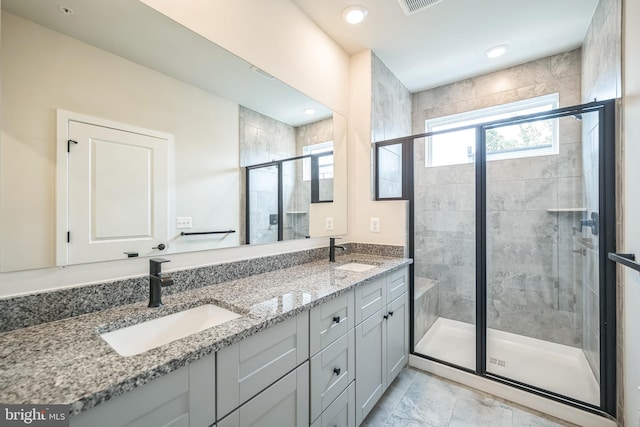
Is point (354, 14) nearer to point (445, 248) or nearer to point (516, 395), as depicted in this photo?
point (445, 248)

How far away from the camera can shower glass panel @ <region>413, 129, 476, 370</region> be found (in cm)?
242

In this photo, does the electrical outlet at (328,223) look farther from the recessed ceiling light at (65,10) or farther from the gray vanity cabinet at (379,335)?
the recessed ceiling light at (65,10)

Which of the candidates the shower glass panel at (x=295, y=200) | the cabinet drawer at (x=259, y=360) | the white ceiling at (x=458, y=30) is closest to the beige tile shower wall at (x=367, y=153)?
the white ceiling at (x=458, y=30)

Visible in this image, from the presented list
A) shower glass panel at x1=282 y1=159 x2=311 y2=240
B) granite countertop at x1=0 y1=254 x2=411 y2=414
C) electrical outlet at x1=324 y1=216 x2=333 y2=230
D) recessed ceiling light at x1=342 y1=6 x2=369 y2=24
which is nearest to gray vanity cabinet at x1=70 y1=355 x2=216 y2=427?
granite countertop at x1=0 y1=254 x2=411 y2=414

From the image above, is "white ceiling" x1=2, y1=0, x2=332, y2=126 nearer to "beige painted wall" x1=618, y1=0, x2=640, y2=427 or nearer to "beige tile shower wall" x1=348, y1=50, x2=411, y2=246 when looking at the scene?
"beige tile shower wall" x1=348, y1=50, x2=411, y2=246

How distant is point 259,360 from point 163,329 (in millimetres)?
403

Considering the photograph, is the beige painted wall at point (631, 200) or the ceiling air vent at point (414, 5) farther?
the ceiling air vent at point (414, 5)

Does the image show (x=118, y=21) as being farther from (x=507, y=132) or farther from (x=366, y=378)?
(x=507, y=132)

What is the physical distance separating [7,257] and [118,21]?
3.02 feet

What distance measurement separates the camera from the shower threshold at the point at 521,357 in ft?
5.90

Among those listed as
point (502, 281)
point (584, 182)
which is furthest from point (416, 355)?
point (584, 182)

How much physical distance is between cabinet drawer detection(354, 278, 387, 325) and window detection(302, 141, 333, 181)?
874 mm

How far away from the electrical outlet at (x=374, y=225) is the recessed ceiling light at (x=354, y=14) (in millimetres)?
1512

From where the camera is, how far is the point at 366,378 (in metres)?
1.55
